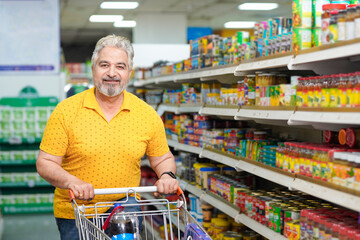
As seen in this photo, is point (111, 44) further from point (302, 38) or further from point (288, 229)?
point (288, 229)

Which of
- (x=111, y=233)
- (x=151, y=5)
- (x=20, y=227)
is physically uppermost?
(x=151, y=5)

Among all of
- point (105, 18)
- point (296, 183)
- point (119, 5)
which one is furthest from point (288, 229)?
point (105, 18)

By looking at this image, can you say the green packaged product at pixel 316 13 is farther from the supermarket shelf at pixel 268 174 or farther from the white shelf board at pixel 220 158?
the white shelf board at pixel 220 158

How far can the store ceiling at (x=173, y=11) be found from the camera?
11.2 metres

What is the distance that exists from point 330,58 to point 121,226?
133 cm

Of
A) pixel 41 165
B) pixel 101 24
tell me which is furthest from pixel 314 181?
pixel 101 24

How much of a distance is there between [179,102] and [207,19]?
324 inches

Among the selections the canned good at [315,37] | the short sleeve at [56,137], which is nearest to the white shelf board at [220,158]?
the canned good at [315,37]

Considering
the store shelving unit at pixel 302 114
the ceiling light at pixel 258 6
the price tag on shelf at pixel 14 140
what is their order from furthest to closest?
1. the ceiling light at pixel 258 6
2. the price tag on shelf at pixel 14 140
3. the store shelving unit at pixel 302 114

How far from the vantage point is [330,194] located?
8.53 feet

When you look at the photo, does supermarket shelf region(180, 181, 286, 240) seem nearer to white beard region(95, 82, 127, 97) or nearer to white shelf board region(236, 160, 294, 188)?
white shelf board region(236, 160, 294, 188)

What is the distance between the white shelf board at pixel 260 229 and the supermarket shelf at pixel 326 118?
2.42 ft

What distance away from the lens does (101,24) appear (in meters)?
14.5

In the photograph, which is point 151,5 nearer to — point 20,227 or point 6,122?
point 6,122
